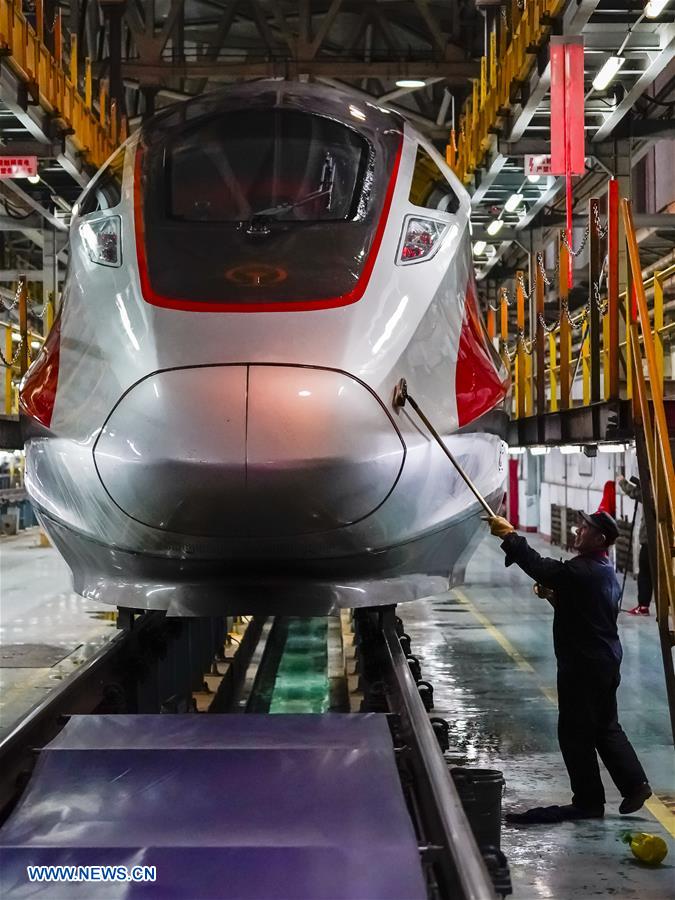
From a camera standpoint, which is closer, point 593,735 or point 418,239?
point 418,239

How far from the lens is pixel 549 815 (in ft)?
19.2

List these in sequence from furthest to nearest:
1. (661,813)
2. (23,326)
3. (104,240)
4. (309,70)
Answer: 1. (309,70)
2. (23,326)
3. (661,813)
4. (104,240)

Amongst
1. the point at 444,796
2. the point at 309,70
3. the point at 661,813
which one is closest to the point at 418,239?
the point at 444,796

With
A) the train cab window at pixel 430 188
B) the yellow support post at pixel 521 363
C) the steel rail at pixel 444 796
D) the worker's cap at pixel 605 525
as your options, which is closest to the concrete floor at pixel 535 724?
the steel rail at pixel 444 796

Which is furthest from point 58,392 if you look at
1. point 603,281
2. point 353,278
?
point 603,281

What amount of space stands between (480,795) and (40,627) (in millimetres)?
9176

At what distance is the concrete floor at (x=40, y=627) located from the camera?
30.1 ft

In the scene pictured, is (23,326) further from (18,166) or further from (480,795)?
(480,795)

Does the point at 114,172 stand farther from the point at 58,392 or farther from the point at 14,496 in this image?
the point at 14,496

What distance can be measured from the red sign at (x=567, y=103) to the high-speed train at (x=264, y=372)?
5.44 m

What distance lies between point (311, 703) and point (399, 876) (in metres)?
6.04

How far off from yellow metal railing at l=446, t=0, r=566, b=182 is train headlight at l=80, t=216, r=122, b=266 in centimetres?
686

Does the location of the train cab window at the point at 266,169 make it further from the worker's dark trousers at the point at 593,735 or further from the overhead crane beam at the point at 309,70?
the overhead crane beam at the point at 309,70

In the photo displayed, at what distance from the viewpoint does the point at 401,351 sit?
4082 mm
